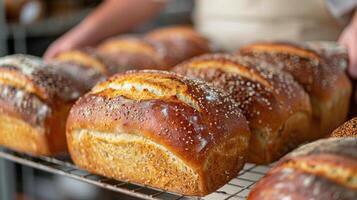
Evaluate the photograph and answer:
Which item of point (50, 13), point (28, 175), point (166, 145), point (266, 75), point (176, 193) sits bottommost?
point (28, 175)

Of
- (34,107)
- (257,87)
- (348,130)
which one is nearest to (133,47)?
(34,107)

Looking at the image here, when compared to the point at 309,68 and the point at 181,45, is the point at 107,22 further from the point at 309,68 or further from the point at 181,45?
the point at 309,68

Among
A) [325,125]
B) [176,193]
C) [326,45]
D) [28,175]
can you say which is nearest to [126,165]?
[176,193]

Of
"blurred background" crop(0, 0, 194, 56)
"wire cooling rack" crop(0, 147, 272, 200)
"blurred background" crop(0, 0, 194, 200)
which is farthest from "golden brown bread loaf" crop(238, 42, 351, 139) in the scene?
"blurred background" crop(0, 0, 194, 56)

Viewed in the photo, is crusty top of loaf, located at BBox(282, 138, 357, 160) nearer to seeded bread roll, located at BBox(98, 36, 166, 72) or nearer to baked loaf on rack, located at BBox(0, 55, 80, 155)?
baked loaf on rack, located at BBox(0, 55, 80, 155)

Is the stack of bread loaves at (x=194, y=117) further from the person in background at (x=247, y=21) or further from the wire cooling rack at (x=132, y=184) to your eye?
the person in background at (x=247, y=21)

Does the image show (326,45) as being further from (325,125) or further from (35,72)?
(35,72)

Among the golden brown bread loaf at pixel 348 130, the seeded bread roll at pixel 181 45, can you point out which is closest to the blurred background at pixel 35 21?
the seeded bread roll at pixel 181 45
